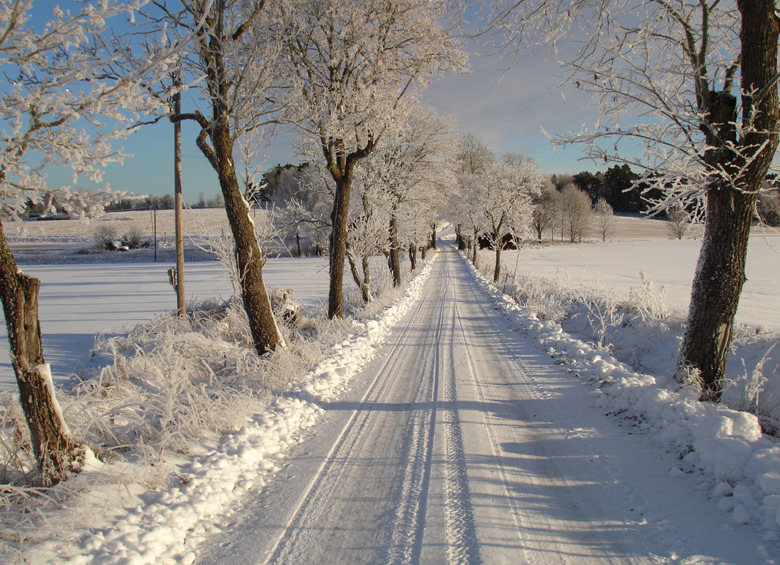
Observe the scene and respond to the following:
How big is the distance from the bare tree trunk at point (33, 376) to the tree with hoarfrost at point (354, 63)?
263 inches

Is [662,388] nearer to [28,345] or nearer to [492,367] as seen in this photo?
[492,367]

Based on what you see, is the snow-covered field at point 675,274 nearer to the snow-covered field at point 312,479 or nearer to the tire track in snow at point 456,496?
the snow-covered field at point 312,479

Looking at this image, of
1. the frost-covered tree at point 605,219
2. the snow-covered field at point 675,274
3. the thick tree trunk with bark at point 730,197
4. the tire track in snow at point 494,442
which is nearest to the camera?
the tire track in snow at point 494,442

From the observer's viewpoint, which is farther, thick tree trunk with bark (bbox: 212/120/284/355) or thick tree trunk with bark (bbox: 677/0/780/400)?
thick tree trunk with bark (bbox: 212/120/284/355)

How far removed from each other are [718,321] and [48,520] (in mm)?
6599

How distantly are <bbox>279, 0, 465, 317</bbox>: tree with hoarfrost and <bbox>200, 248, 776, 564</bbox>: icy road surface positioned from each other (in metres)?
6.53

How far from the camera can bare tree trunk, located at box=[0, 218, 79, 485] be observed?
2717mm

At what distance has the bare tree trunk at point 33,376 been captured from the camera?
8.91 ft

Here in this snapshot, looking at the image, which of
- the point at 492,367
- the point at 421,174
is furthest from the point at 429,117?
the point at 492,367

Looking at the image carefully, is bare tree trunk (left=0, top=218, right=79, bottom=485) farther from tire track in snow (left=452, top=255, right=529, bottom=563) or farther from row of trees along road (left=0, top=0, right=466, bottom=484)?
tire track in snow (left=452, top=255, right=529, bottom=563)

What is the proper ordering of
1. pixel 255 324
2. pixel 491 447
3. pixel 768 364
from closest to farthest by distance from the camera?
pixel 491 447 → pixel 255 324 → pixel 768 364

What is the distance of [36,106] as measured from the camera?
2547mm

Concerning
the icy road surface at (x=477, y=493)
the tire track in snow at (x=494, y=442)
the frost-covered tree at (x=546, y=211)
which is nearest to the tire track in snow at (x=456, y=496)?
the icy road surface at (x=477, y=493)

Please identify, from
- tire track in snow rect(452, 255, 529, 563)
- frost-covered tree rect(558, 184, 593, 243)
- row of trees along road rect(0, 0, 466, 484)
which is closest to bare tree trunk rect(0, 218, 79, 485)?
row of trees along road rect(0, 0, 466, 484)
